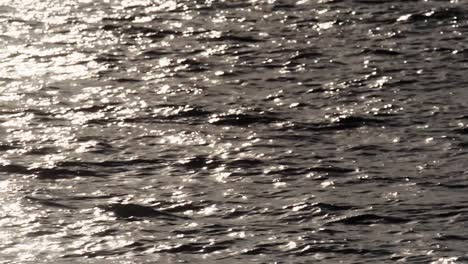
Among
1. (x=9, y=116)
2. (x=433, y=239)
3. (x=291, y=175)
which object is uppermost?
(x=9, y=116)

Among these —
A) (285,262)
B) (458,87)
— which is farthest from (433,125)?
(285,262)

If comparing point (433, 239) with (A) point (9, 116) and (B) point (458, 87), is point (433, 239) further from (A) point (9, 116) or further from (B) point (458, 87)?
(A) point (9, 116)

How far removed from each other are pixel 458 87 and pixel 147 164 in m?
1.83

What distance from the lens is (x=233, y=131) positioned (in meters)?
6.84

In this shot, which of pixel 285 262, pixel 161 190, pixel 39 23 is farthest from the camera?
pixel 39 23

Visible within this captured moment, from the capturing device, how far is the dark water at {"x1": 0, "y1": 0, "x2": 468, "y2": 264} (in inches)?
219

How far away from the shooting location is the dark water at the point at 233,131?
555cm

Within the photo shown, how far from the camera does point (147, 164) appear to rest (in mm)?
6402

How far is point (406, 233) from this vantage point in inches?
216

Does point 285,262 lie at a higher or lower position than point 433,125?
lower

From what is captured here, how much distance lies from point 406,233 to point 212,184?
1.02 meters

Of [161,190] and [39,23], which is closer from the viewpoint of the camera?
[161,190]

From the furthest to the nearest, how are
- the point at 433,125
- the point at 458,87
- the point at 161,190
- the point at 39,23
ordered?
1. the point at 39,23
2. the point at 458,87
3. the point at 433,125
4. the point at 161,190

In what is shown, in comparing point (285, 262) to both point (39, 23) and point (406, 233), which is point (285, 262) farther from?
point (39, 23)
